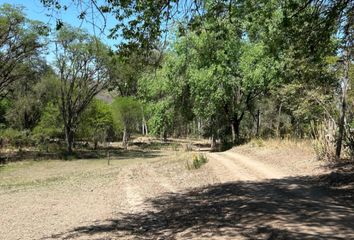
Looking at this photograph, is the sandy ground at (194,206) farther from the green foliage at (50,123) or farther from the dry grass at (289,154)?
the green foliage at (50,123)

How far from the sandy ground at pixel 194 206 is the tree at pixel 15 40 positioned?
20557 millimetres

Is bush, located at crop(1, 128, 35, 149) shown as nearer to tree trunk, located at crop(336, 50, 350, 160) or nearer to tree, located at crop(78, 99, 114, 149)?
tree, located at crop(78, 99, 114, 149)

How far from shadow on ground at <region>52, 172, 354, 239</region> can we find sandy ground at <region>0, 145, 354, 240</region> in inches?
0.6

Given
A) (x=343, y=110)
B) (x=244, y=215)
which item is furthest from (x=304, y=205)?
(x=343, y=110)

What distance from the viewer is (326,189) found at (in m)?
11.3

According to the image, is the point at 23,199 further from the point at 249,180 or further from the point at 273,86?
the point at 273,86

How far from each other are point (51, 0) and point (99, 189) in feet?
37.9

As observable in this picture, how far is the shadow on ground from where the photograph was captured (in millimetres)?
7504

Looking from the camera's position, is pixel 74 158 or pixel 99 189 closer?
pixel 99 189

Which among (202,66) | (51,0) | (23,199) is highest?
(202,66)

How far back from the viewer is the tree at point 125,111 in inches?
2437

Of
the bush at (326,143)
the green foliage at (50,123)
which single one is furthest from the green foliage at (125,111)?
the bush at (326,143)

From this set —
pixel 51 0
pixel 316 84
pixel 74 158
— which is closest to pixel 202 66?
pixel 316 84

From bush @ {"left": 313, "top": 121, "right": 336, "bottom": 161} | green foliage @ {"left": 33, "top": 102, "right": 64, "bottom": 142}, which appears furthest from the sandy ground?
green foliage @ {"left": 33, "top": 102, "right": 64, "bottom": 142}
